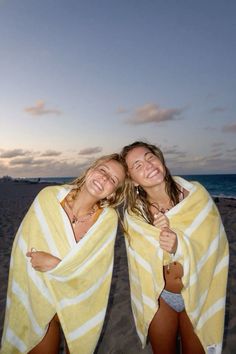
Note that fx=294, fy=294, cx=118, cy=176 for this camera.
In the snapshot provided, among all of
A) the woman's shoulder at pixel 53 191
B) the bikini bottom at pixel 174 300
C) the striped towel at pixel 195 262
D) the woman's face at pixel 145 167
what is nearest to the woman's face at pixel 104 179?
the woman's face at pixel 145 167

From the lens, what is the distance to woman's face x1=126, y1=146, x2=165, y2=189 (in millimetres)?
2758

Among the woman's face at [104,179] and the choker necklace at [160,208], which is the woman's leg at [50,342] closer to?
the woman's face at [104,179]

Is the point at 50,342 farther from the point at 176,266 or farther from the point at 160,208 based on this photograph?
the point at 160,208

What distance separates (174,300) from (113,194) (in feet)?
3.80

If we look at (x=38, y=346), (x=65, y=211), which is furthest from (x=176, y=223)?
(x=38, y=346)

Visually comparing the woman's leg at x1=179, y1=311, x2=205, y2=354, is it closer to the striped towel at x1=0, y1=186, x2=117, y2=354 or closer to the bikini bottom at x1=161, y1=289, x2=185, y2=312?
the bikini bottom at x1=161, y1=289, x2=185, y2=312

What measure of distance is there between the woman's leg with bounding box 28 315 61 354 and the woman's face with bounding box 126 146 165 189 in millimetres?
1497

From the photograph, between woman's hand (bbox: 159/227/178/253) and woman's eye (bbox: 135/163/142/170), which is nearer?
woman's hand (bbox: 159/227/178/253)

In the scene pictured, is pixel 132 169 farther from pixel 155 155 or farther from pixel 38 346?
pixel 38 346

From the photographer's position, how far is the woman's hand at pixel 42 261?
7.84ft

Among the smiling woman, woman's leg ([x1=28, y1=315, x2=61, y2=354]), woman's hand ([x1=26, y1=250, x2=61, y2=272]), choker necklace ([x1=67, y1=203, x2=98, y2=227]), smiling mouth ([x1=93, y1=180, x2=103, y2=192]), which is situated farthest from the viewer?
choker necklace ([x1=67, y1=203, x2=98, y2=227])

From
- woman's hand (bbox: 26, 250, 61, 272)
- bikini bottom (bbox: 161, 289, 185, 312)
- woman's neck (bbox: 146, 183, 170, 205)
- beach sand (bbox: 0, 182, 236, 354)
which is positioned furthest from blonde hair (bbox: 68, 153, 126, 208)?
beach sand (bbox: 0, 182, 236, 354)

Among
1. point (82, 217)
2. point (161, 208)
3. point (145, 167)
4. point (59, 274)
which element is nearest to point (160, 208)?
point (161, 208)

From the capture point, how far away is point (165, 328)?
2.77m
